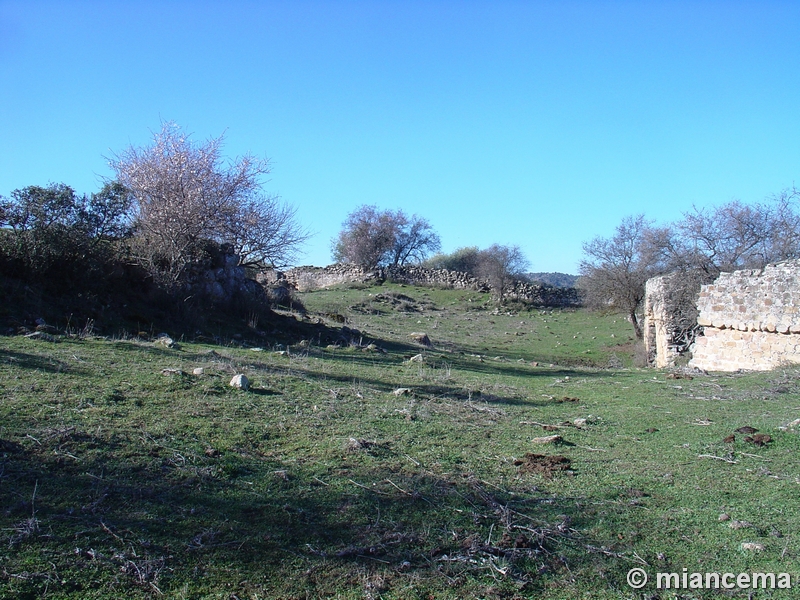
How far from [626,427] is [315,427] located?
11.0 ft

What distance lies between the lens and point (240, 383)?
6.42 m

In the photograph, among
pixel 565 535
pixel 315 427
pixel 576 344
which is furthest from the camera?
pixel 576 344

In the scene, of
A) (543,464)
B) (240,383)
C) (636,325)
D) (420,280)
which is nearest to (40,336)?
(240,383)

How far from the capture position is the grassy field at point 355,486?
9.79ft

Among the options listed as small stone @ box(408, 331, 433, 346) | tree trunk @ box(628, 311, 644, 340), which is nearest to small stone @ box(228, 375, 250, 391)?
small stone @ box(408, 331, 433, 346)

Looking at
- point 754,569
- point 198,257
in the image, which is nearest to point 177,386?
point 754,569

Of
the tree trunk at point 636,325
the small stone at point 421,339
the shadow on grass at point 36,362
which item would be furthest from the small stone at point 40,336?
the tree trunk at point 636,325

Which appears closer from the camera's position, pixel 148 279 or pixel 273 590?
pixel 273 590

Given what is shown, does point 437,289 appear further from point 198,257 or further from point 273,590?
point 273,590

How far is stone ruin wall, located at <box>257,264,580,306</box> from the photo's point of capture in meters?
36.4

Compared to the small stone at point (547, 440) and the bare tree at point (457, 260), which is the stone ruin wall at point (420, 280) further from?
the small stone at point (547, 440)

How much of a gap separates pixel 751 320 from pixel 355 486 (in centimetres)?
1134

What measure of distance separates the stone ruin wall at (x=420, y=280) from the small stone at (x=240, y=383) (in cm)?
2999

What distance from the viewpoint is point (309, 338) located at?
1369cm
